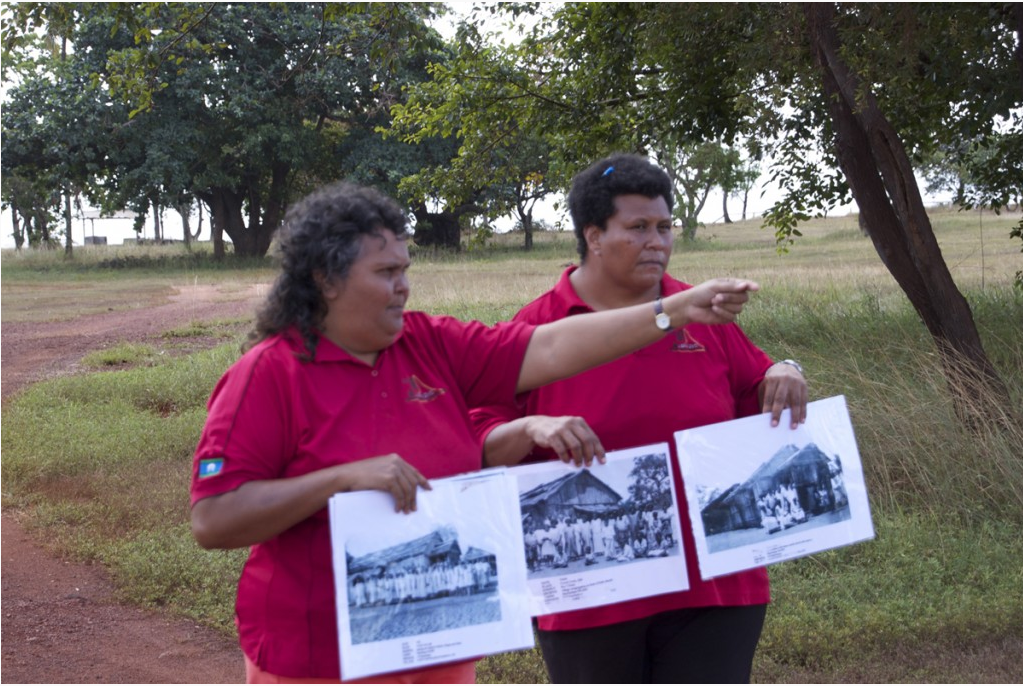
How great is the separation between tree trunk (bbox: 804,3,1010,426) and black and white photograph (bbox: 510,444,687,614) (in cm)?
482

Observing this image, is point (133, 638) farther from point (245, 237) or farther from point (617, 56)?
point (245, 237)

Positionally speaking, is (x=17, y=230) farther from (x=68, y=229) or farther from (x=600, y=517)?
(x=600, y=517)

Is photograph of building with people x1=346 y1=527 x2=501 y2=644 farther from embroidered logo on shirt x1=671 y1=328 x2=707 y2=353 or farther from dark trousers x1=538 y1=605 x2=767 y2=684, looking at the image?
embroidered logo on shirt x1=671 y1=328 x2=707 y2=353

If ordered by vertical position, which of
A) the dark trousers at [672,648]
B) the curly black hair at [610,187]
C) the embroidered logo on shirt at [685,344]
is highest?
the curly black hair at [610,187]

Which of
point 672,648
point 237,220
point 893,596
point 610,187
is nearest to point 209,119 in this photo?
point 237,220

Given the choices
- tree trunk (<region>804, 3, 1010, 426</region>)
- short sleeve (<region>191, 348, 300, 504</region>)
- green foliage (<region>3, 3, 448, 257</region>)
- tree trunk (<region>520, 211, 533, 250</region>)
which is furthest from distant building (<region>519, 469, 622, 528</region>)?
tree trunk (<region>520, 211, 533, 250</region>)

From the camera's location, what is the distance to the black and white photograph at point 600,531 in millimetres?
2830

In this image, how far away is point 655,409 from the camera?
2.97 metres

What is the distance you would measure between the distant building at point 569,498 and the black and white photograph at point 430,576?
0.23 meters

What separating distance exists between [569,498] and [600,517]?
0.10m

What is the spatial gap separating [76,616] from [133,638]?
531 mm

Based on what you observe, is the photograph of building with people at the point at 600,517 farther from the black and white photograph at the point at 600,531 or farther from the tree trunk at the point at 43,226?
the tree trunk at the point at 43,226

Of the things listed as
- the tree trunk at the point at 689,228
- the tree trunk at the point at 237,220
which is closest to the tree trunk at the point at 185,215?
the tree trunk at the point at 237,220

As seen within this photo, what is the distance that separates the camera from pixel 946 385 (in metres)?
7.70
